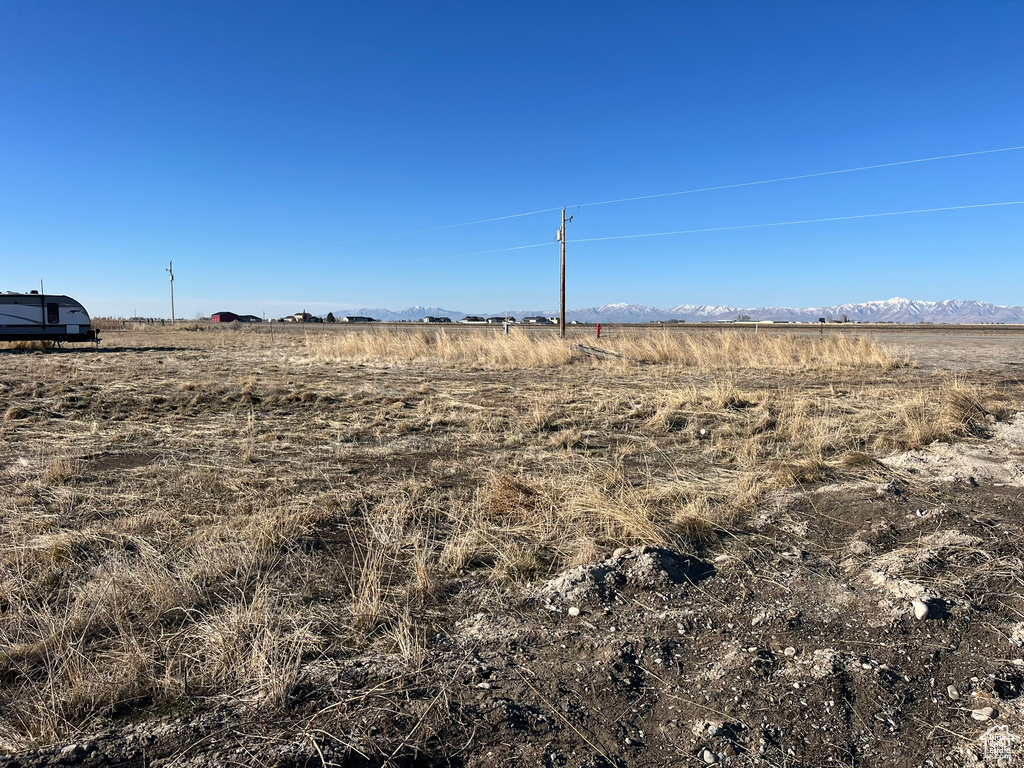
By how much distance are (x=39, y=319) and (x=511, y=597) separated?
29192 mm

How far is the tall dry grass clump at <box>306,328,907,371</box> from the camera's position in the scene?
17.4 metres

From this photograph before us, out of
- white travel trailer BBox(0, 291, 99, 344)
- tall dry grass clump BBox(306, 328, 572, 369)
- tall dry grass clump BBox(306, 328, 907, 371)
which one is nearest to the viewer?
tall dry grass clump BBox(306, 328, 907, 371)

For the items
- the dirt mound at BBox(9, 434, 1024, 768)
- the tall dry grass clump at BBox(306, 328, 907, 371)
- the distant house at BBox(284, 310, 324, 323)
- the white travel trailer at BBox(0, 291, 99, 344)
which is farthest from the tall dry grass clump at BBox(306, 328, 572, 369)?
the distant house at BBox(284, 310, 324, 323)

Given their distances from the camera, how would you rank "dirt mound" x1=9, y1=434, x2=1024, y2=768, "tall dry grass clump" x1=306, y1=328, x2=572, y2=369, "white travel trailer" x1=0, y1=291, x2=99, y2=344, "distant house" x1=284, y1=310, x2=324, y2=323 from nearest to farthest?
"dirt mound" x1=9, y1=434, x2=1024, y2=768
"tall dry grass clump" x1=306, y1=328, x2=572, y2=369
"white travel trailer" x1=0, y1=291, x2=99, y2=344
"distant house" x1=284, y1=310, x2=324, y2=323

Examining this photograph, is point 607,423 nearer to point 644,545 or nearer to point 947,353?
point 644,545

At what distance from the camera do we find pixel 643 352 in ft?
64.5

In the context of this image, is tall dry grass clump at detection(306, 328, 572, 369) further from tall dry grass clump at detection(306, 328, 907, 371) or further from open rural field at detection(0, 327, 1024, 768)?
open rural field at detection(0, 327, 1024, 768)

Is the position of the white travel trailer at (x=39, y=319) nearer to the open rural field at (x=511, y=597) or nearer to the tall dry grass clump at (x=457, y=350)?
the tall dry grass clump at (x=457, y=350)

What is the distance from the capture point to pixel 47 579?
11.2 feet

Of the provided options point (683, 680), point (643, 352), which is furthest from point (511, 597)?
point (643, 352)

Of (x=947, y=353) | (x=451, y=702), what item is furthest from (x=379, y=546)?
(x=947, y=353)

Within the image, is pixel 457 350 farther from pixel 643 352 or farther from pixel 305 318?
pixel 305 318

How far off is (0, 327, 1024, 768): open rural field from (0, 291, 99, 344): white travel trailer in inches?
829

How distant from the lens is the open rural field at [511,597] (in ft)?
7.34
